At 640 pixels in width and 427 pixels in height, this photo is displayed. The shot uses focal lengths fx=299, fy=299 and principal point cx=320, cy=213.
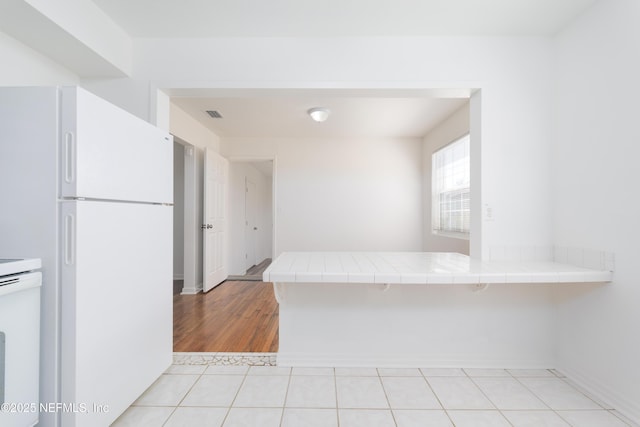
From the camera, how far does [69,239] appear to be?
1304mm

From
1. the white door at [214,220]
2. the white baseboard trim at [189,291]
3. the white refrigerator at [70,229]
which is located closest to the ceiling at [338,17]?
the white refrigerator at [70,229]

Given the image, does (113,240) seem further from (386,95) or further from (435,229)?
(435,229)

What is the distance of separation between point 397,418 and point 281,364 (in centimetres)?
89

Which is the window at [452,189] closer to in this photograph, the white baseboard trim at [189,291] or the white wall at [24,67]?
the white baseboard trim at [189,291]

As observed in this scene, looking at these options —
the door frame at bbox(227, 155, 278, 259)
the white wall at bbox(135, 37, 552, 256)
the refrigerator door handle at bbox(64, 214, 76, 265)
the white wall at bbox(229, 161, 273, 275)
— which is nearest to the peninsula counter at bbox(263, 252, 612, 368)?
the white wall at bbox(135, 37, 552, 256)

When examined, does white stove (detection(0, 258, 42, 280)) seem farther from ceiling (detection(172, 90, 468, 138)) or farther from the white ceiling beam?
ceiling (detection(172, 90, 468, 138))

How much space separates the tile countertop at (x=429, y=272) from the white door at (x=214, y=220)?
246 centimetres

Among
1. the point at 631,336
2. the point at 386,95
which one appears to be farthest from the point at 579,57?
the point at 631,336

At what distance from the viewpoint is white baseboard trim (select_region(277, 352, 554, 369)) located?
2158 millimetres

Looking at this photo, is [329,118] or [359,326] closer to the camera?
[359,326]

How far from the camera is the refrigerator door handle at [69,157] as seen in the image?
130cm

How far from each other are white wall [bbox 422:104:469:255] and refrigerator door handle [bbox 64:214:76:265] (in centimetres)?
346

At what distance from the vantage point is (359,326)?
220 cm

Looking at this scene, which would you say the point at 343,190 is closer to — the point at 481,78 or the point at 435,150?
the point at 435,150
